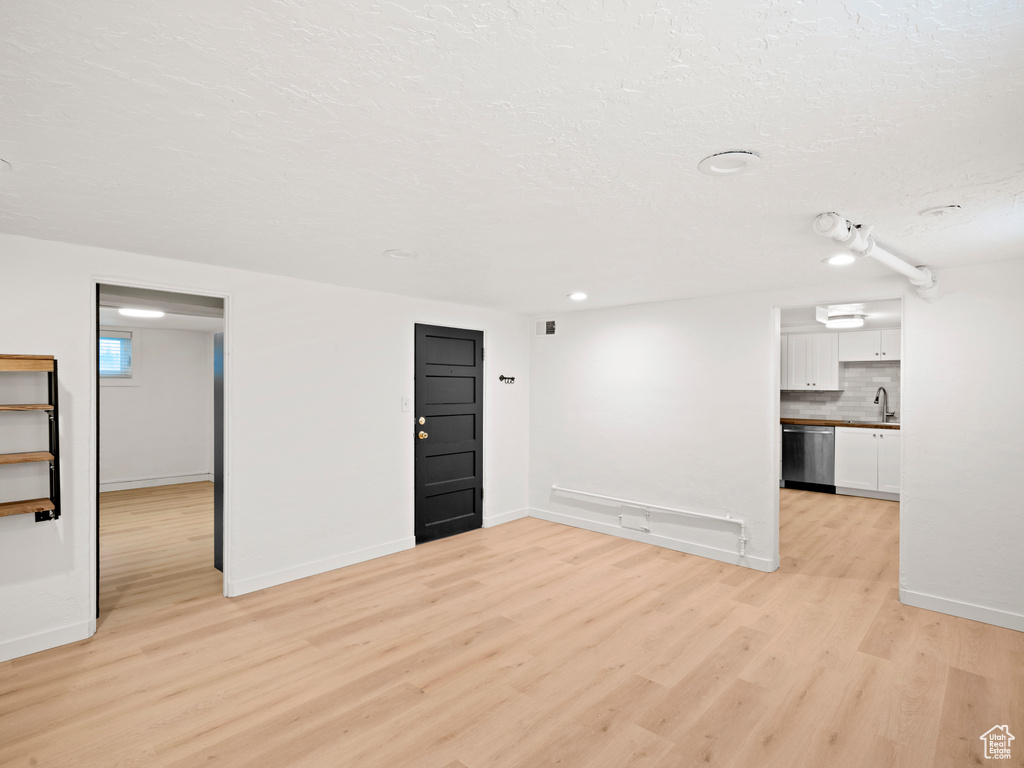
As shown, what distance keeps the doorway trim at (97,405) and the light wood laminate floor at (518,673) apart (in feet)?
1.12

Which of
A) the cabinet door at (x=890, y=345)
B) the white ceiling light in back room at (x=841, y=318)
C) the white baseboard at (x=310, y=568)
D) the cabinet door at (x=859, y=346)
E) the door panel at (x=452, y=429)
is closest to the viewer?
the white baseboard at (x=310, y=568)

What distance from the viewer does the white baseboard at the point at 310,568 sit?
12.7 ft

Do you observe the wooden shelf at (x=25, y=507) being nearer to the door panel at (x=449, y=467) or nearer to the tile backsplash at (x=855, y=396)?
the door panel at (x=449, y=467)

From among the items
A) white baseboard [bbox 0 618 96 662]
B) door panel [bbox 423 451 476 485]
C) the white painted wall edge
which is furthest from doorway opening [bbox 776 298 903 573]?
white baseboard [bbox 0 618 96 662]

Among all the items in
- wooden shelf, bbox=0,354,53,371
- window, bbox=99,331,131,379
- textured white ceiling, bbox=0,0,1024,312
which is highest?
textured white ceiling, bbox=0,0,1024,312

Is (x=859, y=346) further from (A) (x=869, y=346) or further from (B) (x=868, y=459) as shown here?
(B) (x=868, y=459)

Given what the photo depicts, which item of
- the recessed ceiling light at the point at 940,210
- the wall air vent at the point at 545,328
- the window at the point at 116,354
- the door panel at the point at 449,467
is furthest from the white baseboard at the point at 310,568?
the window at the point at 116,354

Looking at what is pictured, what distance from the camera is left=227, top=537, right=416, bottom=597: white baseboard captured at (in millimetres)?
3861

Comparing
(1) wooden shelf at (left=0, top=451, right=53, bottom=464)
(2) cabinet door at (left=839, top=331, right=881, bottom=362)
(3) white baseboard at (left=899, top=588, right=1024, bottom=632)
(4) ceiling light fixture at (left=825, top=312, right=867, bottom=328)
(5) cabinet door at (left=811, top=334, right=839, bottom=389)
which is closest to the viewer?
(1) wooden shelf at (left=0, top=451, right=53, bottom=464)

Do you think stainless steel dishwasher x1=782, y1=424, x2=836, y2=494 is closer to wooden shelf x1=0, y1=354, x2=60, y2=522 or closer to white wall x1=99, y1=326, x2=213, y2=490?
wooden shelf x1=0, y1=354, x2=60, y2=522

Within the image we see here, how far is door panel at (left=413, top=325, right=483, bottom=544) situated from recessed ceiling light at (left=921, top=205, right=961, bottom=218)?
12.6 feet

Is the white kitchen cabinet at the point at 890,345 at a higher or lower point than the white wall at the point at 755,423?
higher

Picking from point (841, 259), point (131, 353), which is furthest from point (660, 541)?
point (131, 353)

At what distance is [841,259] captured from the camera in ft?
10.7
